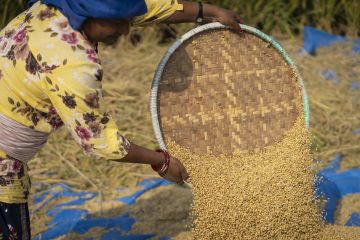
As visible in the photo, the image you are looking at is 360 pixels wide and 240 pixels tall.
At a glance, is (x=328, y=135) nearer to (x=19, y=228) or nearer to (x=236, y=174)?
(x=236, y=174)

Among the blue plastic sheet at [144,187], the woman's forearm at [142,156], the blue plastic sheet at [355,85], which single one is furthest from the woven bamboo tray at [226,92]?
the blue plastic sheet at [355,85]

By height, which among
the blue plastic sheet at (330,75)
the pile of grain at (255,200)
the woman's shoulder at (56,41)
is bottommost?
the blue plastic sheet at (330,75)

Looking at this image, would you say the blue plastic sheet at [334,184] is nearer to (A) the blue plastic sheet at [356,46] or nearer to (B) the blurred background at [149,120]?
(B) the blurred background at [149,120]

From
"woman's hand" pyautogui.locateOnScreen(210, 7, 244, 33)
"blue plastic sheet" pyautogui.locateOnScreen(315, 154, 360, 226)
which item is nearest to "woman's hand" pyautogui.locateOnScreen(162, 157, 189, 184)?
"woman's hand" pyautogui.locateOnScreen(210, 7, 244, 33)

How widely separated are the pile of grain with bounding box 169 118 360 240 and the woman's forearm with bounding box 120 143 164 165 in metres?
0.35

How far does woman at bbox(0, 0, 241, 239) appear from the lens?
74.4 inches

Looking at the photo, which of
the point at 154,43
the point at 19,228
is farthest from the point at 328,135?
the point at 19,228

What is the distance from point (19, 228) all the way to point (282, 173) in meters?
1.00

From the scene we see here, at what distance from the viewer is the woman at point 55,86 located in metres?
1.89

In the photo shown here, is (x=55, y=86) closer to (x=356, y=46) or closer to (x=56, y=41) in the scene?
(x=56, y=41)

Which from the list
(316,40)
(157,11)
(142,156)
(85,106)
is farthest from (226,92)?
(316,40)

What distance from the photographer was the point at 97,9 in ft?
6.07

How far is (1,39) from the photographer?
2.10 meters

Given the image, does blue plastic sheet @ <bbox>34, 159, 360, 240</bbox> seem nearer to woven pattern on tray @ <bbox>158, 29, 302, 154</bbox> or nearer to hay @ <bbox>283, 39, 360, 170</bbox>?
hay @ <bbox>283, 39, 360, 170</bbox>
